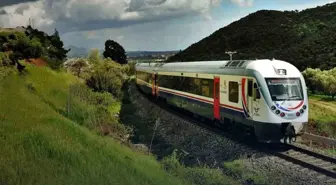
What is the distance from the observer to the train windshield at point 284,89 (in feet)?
55.7

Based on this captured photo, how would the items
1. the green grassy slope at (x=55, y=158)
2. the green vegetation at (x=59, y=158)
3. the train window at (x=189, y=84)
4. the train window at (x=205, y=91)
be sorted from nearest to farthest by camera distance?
1. the green grassy slope at (x=55, y=158)
2. the green vegetation at (x=59, y=158)
3. the train window at (x=205, y=91)
4. the train window at (x=189, y=84)

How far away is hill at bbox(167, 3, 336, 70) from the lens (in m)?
65.9

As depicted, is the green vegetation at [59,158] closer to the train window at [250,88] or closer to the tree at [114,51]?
the train window at [250,88]

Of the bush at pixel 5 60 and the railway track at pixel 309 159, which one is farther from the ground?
the bush at pixel 5 60

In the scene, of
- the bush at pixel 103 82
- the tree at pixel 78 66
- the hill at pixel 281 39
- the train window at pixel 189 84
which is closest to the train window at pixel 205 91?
the train window at pixel 189 84

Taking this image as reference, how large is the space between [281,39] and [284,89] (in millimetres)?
70686

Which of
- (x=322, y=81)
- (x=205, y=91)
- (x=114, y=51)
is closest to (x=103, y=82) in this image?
(x=322, y=81)

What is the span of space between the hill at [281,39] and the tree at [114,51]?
1003 cm

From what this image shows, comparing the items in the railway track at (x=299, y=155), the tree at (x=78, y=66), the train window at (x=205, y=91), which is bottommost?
the railway track at (x=299, y=155)

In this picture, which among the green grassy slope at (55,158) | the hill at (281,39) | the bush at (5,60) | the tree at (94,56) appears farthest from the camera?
the hill at (281,39)

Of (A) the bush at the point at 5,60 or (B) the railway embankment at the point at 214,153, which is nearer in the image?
(B) the railway embankment at the point at 214,153

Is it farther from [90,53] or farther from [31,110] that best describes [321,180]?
[90,53]

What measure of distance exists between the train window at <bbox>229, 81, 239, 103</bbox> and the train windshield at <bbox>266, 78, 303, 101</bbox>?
1.88 m

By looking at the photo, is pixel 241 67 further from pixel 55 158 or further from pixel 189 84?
pixel 55 158
